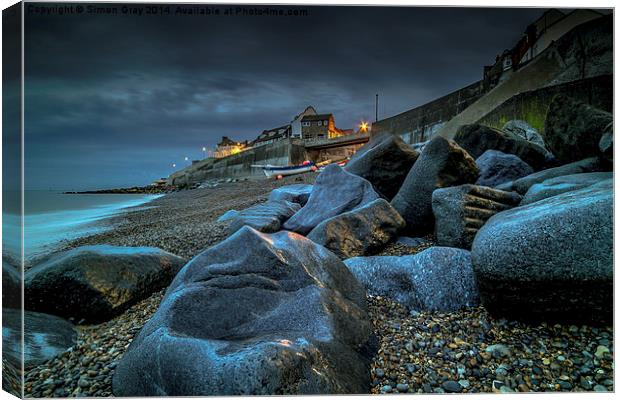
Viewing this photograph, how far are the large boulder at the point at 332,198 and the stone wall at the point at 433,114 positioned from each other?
1613 centimetres

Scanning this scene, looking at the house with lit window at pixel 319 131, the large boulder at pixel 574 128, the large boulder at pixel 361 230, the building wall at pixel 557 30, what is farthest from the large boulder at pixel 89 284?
the house with lit window at pixel 319 131

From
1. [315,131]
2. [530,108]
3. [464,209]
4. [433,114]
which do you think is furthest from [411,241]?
[315,131]

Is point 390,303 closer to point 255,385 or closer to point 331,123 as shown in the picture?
point 255,385

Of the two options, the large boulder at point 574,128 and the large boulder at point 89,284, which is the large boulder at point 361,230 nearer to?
the large boulder at point 89,284

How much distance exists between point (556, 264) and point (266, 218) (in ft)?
12.3

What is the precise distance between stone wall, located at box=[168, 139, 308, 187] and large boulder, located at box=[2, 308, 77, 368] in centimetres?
2766

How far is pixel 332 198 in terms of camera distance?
4918 millimetres

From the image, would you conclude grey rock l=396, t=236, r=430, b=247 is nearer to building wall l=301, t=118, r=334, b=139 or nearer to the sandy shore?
the sandy shore

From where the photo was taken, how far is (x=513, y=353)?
5.90 ft

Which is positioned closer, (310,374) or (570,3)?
(310,374)

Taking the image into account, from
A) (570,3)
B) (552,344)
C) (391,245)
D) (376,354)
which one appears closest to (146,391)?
(376,354)

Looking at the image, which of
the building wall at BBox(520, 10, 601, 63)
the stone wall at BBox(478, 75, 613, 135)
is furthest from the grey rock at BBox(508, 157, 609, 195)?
the stone wall at BBox(478, 75, 613, 135)

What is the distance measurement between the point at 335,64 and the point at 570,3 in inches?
61.7

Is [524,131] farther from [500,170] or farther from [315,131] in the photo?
[315,131]
